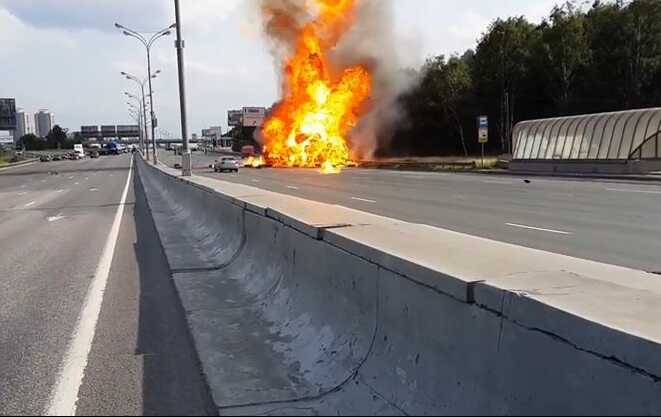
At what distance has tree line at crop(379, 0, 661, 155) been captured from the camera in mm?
57500

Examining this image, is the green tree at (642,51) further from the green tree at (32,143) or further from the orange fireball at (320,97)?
the green tree at (32,143)

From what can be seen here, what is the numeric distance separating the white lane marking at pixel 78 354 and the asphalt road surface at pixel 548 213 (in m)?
2.97

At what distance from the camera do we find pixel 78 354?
5.52 metres

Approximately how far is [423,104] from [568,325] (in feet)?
247

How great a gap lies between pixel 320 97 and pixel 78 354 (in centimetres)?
4497

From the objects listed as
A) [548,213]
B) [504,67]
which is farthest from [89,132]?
[548,213]

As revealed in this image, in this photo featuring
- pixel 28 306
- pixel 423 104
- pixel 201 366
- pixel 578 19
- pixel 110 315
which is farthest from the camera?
pixel 423 104

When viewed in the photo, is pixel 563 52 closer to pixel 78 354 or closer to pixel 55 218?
pixel 55 218

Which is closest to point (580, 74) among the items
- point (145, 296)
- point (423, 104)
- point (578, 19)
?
point (578, 19)

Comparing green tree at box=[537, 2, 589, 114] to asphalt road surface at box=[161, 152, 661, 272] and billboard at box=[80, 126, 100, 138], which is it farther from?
billboard at box=[80, 126, 100, 138]

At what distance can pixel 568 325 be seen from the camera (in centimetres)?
271

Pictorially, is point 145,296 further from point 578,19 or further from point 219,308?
point 578,19

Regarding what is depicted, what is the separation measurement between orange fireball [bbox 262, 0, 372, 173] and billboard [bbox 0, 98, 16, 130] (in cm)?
7382

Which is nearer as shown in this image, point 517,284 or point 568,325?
point 568,325
